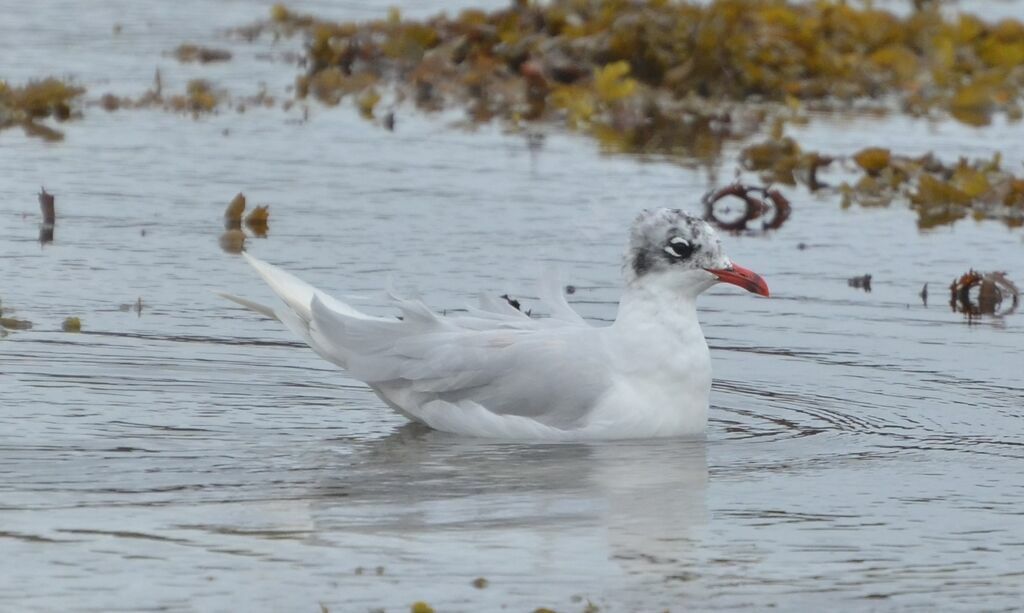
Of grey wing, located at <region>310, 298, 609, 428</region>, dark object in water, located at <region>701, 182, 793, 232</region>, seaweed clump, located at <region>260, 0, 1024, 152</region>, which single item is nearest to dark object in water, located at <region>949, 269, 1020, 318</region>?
dark object in water, located at <region>701, 182, 793, 232</region>

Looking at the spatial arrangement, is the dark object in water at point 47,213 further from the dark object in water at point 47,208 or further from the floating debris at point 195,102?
the floating debris at point 195,102

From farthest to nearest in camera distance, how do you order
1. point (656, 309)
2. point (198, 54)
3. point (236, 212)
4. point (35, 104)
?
point (198, 54), point (35, 104), point (236, 212), point (656, 309)

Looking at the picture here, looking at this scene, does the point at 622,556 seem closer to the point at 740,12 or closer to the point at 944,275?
the point at 944,275

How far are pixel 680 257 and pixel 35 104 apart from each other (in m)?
8.10

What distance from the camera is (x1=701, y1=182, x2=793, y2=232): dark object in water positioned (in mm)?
12281

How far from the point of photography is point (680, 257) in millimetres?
7914

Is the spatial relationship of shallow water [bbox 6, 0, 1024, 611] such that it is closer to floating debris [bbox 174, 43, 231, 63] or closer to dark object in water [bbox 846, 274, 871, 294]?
dark object in water [bbox 846, 274, 871, 294]

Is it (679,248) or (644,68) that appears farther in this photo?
(644,68)

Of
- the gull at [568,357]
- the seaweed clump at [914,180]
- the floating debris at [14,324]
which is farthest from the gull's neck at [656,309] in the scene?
the seaweed clump at [914,180]

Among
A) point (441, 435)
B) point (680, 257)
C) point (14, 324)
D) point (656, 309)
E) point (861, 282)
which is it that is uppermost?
point (680, 257)

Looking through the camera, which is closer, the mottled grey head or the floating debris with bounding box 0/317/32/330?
the mottled grey head

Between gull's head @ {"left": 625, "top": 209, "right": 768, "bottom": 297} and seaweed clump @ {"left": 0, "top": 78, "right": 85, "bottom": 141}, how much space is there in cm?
768

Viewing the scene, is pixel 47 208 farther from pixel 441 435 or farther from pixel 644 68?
pixel 644 68

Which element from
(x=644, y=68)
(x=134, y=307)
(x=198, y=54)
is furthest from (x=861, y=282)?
(x=198, y=54)
